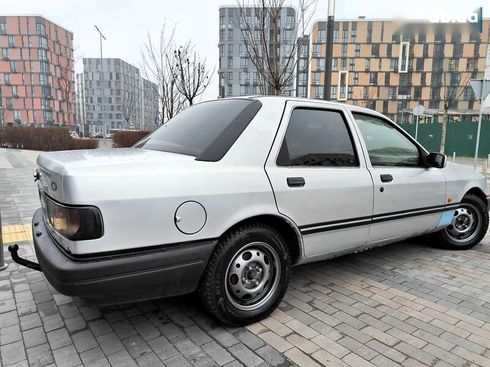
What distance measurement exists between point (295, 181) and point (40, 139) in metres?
23.4

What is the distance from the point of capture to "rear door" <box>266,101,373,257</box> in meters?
2.86

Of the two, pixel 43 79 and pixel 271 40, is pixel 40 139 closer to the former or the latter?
pixel 271 40

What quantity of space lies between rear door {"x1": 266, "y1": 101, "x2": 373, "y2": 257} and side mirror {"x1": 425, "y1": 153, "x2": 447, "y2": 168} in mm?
1045

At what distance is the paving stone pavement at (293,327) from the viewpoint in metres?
2.44

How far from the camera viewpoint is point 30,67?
85.9 m

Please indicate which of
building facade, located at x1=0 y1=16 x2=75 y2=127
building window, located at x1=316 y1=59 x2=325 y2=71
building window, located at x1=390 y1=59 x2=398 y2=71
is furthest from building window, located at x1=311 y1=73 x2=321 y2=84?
building facade, located at x1=0 y1=16 x2=75 y2=127

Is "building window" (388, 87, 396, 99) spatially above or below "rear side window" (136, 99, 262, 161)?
above

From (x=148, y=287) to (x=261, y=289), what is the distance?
961 millimetres

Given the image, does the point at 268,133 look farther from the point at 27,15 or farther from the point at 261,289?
the point at 27,15

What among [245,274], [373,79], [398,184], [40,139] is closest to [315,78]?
[373,79]

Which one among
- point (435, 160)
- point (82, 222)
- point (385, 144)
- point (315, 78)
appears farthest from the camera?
point (315, 78)

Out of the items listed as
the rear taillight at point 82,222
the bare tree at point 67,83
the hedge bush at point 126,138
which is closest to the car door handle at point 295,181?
the rear taillight at point 82,222

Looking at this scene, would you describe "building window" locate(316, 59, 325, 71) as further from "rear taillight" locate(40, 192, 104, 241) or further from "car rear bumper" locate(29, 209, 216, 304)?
"rear taillight" locate(40, 192, 104, 241)

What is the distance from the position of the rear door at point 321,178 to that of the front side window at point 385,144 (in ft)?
0.71
